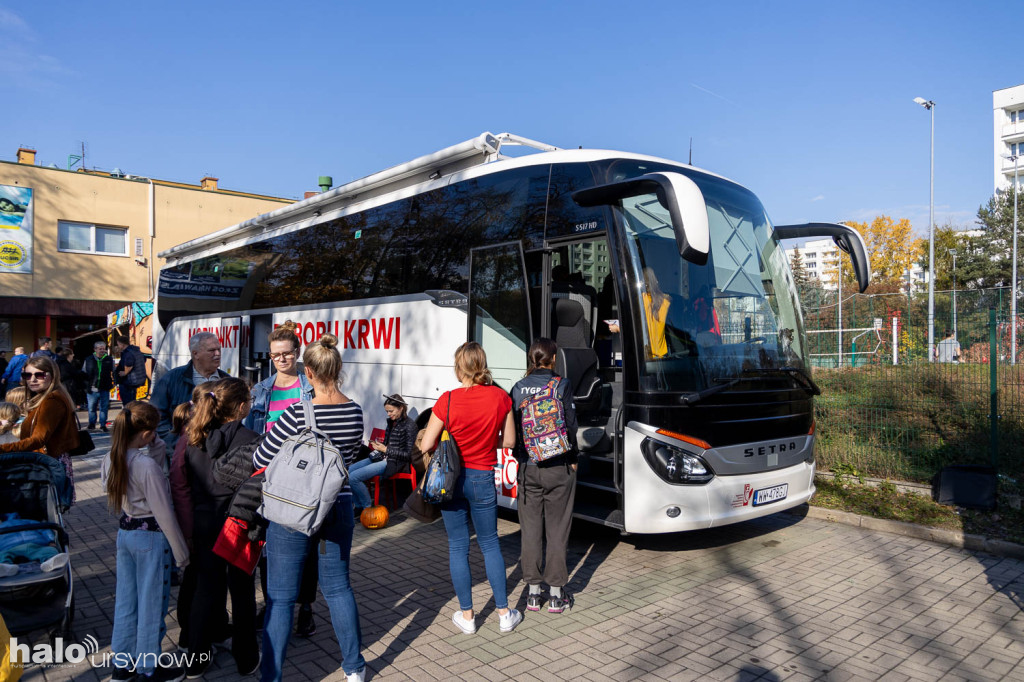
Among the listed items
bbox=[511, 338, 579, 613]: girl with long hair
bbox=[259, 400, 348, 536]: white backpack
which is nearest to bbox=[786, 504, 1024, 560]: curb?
bbox=[511, 338, 579, 613]: girl with long hair

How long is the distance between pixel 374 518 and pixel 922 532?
5.75 metres

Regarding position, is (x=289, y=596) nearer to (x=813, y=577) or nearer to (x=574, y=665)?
(x=574, y=665)

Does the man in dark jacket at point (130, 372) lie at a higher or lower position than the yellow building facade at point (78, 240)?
lower

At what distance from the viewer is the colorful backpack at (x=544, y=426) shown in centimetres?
503

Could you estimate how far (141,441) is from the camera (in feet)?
13.3

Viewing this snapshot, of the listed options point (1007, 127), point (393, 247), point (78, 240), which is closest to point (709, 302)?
point (393, 247)

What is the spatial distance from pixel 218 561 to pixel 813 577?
482cm

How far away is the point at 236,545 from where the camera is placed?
388 centimetres

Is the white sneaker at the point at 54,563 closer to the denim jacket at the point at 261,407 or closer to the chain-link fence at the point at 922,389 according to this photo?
the denim jacket at the point at 261,407

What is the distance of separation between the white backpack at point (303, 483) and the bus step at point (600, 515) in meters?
2.98

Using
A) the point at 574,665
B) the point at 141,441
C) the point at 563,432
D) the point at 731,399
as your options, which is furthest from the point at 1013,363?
the point at 141,441

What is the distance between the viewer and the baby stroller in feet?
13.8

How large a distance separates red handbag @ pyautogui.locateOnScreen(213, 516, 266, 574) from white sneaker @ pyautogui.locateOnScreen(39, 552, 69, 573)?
1196 mm

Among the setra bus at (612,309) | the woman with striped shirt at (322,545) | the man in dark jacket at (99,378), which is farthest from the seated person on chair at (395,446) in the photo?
the man in dark jacket at (99,378)
